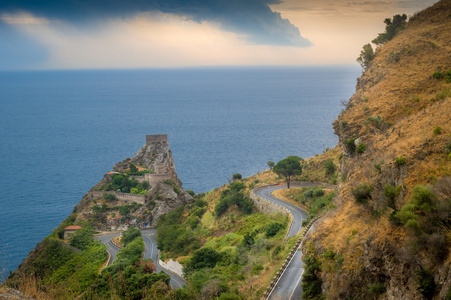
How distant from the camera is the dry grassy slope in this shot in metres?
15.3

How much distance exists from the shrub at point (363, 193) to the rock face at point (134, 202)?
156 feet

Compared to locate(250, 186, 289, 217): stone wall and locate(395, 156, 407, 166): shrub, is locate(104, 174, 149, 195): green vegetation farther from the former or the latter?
locate(395, 156, 407, 166): shrub

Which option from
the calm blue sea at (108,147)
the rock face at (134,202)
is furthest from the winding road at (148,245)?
the calm blue sea at (108,147)

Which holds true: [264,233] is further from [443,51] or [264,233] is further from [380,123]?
[443,51]

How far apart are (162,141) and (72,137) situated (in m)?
72.9

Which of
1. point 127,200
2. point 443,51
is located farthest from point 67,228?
point 443,51

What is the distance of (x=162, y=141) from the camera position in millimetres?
84438

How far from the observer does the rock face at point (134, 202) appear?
62844mm

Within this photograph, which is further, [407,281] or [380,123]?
[380,123]

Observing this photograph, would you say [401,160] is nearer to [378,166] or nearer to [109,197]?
[378,166]

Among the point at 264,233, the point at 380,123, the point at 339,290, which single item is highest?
the point at 380,123

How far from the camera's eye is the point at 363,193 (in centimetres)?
Answer: 2031

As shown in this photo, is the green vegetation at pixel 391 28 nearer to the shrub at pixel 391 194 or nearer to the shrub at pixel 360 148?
the shrub at pixel 360 148

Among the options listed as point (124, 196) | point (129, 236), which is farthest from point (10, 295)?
point (124, 196)
